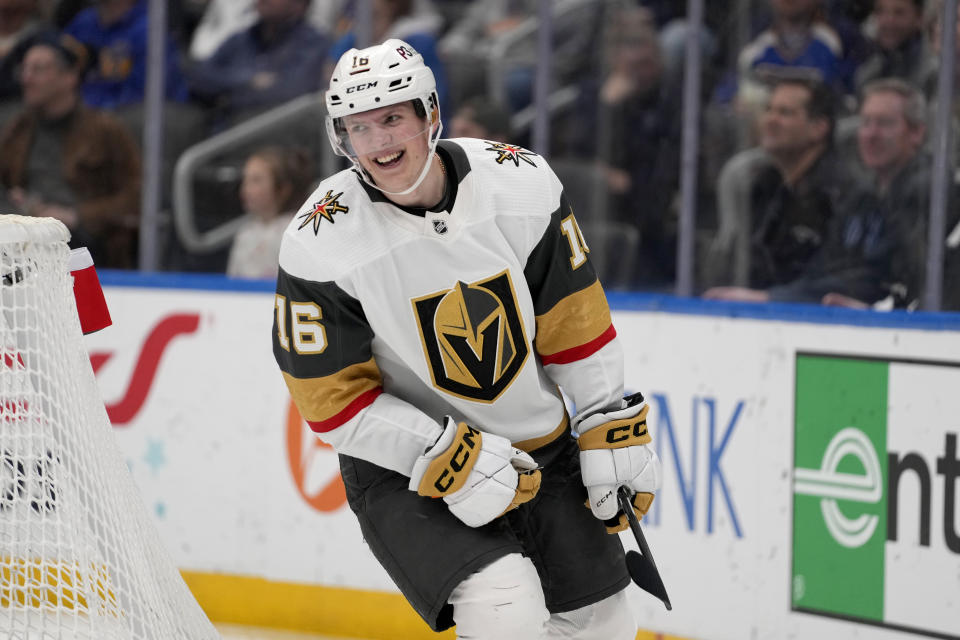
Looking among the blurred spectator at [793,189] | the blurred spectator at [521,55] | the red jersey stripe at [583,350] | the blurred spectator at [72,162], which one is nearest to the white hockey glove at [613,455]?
the red jersey stripe at [583,350]

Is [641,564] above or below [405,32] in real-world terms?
below

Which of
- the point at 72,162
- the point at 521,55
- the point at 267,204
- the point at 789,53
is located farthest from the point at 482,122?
the point at 72,162

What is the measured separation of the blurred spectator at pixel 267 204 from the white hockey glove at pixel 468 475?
2133 mm

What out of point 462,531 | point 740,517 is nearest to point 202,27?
point 740,517

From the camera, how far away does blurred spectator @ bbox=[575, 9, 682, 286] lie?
3.94 m

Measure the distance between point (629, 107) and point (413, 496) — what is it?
2.39 metres

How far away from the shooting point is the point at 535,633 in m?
2.02

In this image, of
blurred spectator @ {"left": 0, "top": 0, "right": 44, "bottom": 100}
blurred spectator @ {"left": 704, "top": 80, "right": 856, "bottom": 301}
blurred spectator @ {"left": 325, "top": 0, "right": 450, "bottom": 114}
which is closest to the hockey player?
blurred spectator @ {"left": 704, "top": 80, "right": 856, "bottom": 301}

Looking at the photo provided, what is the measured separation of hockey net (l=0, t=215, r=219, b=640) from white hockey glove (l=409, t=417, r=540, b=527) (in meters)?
0.62

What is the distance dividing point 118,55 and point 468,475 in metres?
2.96

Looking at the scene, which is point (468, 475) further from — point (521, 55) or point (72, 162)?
point (72, 162)

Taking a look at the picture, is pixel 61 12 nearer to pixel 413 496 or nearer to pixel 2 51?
pixel 2 51

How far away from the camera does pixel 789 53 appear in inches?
147

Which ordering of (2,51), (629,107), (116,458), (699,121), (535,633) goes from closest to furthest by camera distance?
(535,633), (116,458), (699,121), (629,107), (2,51)
